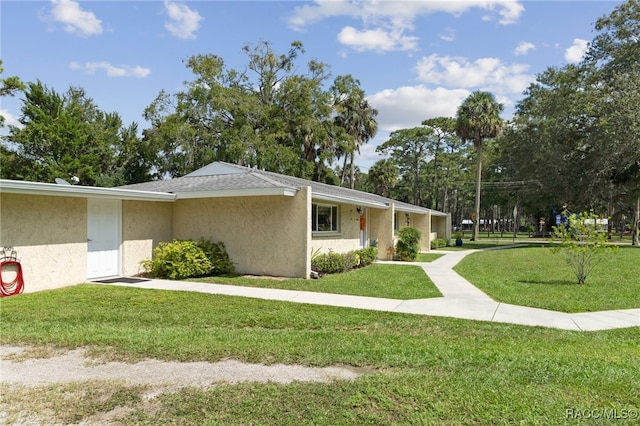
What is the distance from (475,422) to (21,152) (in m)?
39.0

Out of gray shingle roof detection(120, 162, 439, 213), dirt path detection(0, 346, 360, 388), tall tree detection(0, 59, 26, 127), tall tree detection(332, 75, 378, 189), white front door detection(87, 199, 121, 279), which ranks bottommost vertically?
dirt path detection(0, 346, 360, 388)

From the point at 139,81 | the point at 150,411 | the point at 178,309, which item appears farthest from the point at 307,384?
the point at 139,81

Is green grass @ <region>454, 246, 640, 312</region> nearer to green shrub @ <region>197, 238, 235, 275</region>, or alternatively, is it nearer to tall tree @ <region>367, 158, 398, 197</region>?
green shrub @ <region>197, 238, 235, 275</region>

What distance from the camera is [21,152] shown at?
3269cm

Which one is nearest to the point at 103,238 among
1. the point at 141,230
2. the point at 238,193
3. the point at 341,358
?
the point at 141,230

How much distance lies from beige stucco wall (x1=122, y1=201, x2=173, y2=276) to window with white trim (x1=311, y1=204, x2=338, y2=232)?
487 centimetres

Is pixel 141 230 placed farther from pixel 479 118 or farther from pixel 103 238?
pixel 479 118

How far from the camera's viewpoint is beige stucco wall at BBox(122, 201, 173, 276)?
12.3 meters

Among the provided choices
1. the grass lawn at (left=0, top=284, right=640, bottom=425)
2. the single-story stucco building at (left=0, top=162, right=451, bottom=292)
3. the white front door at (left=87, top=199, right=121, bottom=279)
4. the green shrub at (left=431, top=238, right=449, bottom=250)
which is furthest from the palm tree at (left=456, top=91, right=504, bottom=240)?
the grass lawn at (left=0, top=284, right=640, bottom=425)

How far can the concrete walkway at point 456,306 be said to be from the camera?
7.22 meters

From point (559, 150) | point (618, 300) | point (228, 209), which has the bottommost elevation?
point (618, 300)

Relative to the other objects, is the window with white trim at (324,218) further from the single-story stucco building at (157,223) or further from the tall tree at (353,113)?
the tall tree at (353,113)

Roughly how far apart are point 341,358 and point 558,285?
350 inches

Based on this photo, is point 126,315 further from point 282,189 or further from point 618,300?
point 618,300
